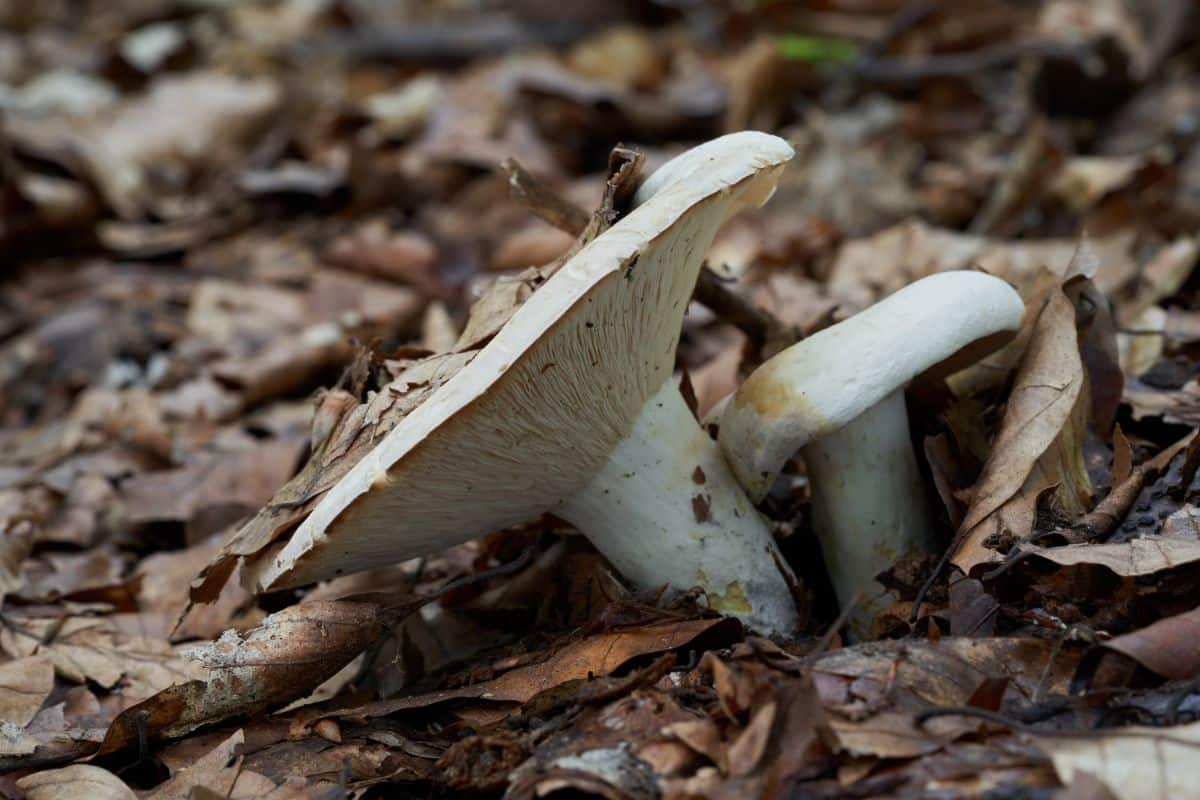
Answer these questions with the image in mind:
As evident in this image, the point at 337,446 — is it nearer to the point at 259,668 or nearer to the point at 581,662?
the point at 259,668

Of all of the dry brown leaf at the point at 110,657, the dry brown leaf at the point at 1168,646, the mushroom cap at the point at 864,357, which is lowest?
the dry brown leaf at the point at 110,657

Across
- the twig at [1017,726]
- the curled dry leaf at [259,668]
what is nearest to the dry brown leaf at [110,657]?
the curled dry leaf at [259,668]

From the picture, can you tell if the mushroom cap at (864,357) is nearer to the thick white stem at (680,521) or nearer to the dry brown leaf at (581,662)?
the thick white stem at (680,521)

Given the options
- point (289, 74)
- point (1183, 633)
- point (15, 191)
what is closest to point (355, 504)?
point (1183, 633)

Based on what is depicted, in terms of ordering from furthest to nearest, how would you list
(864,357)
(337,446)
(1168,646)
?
(337,446) < (864,357) < (1168,646)

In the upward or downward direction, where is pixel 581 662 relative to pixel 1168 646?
downward

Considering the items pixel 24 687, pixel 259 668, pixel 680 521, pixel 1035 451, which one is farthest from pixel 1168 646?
pixel 24 687

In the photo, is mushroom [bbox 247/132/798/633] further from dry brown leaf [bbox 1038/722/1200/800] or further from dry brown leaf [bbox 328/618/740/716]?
dry brown leaf [bbox 1038/722/1200/800]
